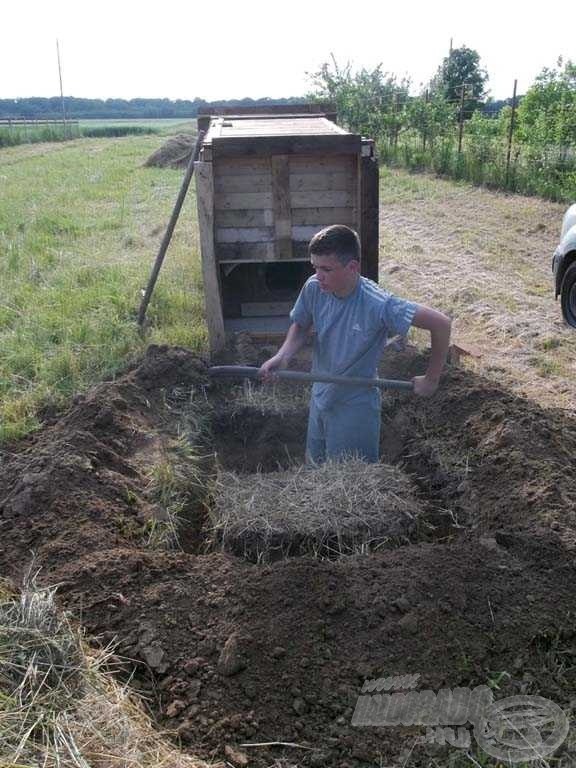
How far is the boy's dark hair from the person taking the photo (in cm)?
369

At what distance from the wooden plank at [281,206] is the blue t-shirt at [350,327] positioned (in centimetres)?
181

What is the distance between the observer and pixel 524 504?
12.4 ft

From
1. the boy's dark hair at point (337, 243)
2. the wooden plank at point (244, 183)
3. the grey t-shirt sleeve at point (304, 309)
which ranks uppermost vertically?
the wooden plank at point (244, 183)

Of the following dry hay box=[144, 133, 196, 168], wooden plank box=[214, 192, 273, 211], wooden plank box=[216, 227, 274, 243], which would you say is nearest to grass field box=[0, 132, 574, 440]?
wooden plank box=[216, 227, 274, 243]

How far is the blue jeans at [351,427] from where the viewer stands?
4.39 m

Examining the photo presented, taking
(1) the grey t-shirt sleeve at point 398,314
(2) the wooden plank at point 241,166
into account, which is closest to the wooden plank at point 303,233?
(2) the wooden plank at point 241,166

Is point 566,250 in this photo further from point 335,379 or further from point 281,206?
point 335,379

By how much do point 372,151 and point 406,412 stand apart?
2.05 m

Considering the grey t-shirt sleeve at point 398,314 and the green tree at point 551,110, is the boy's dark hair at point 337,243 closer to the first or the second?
the grey t-shirt sleeve at point 398,314

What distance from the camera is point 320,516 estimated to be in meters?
3.98

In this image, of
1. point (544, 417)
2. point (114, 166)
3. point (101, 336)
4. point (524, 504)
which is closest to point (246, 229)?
point (101, 336)

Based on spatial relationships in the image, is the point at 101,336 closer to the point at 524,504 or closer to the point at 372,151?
the point at 372,151

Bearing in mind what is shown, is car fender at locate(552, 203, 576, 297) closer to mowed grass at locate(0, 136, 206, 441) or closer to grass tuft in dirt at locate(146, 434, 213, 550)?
mowed grass at locate(0, 136, 206, 441)

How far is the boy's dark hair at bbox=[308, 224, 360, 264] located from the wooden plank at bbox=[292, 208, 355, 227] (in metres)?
2.32
